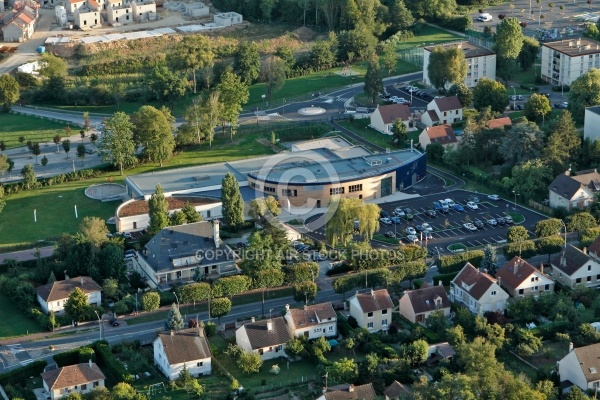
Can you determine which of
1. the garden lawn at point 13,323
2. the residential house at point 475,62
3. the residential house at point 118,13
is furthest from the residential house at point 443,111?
the residential house at point 118,13

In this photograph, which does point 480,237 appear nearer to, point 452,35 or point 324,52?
point 324,52

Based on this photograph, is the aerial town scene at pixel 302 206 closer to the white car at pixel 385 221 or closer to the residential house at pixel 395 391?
the white car at pixel 385 221

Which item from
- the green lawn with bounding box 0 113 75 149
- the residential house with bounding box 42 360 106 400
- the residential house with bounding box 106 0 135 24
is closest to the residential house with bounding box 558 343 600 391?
the residential house with bounding box 42 360 106 400

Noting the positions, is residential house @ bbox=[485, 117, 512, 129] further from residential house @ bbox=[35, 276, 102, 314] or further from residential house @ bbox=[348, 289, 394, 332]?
residential house @ bbox=[35, 276, 102, 314]

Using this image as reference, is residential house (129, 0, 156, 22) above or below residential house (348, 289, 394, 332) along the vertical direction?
above

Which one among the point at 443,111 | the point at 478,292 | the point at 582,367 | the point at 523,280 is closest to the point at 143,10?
the point at 443,111

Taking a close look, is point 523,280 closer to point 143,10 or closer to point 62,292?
point 62,292

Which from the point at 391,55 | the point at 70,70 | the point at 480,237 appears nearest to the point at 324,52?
the point at 391,55
